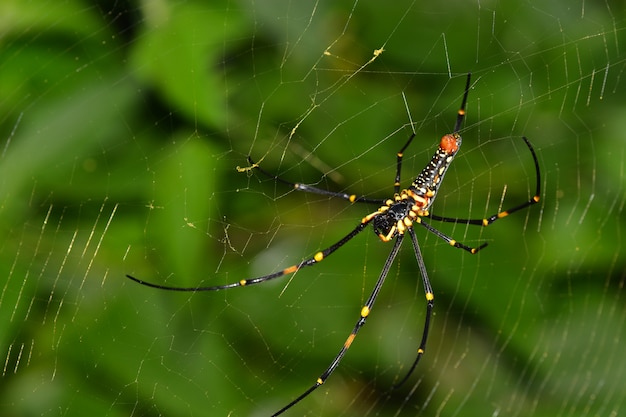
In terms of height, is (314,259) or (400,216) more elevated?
(400,216)

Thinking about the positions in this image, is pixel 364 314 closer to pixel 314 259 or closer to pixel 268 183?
pixel 314 259

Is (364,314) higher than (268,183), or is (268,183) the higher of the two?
(268,183)

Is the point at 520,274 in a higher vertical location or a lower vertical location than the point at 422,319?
higher

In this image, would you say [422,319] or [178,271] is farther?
[422,319]

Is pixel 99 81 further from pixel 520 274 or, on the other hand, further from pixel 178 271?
pixel 520 274

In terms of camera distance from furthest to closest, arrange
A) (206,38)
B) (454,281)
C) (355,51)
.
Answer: (454,281) → (355,51) → (206,38)

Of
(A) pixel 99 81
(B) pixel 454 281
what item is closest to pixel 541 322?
(B) pixel 454 281

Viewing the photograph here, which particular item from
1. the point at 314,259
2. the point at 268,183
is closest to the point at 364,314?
the point at 314,259

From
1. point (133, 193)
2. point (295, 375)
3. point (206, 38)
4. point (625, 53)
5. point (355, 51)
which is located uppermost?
point (625, 53)
